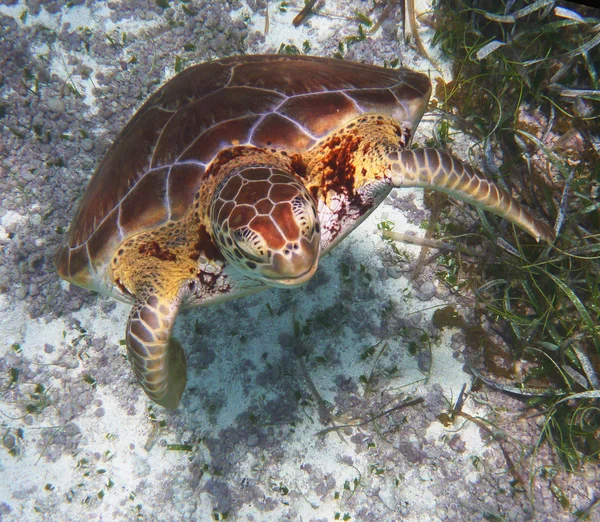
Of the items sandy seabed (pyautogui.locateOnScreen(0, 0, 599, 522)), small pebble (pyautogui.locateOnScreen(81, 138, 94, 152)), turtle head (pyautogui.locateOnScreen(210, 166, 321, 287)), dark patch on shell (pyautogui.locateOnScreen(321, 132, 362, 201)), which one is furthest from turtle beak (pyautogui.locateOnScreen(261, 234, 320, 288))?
small pebble (pyautogui.locateOnScreen(81, 138, 94, 152))

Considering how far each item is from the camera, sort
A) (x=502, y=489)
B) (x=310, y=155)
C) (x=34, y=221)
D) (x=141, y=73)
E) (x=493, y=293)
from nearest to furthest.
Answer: (x=310, y=155)
(x=502, y=489)
(x=493, y=293)
(x=34, y=221)
(x=141, y=73)

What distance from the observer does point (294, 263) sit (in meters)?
1.42

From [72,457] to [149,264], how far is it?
1.63 metres

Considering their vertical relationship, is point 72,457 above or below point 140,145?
below

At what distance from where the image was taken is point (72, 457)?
2.53 meters

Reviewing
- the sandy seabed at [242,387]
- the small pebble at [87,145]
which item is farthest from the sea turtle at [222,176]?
the small pebble at [87,145]

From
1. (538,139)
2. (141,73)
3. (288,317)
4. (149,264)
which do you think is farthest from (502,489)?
(141,73)

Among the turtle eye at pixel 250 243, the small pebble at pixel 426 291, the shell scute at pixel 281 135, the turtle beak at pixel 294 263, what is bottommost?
the small pebble at pixel 426 291

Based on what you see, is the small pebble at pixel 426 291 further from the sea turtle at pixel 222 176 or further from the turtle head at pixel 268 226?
the turtle head at pixel 268 226

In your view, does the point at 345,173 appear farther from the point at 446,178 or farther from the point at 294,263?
the point at 294,263

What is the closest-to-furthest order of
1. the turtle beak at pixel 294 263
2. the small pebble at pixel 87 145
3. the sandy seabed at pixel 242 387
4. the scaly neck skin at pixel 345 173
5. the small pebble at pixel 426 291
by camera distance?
the turtle beak at pixel 294 263
the scaly neck skin at pixel 345 173
the sandy seabed at pixel 242 387
the small pebble at pixel 426 291
the small pebble at pixel 87 145

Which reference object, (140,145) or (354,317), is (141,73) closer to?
(140,145)

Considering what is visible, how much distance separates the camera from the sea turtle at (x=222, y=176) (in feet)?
5.73

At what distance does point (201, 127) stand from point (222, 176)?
31 cm
